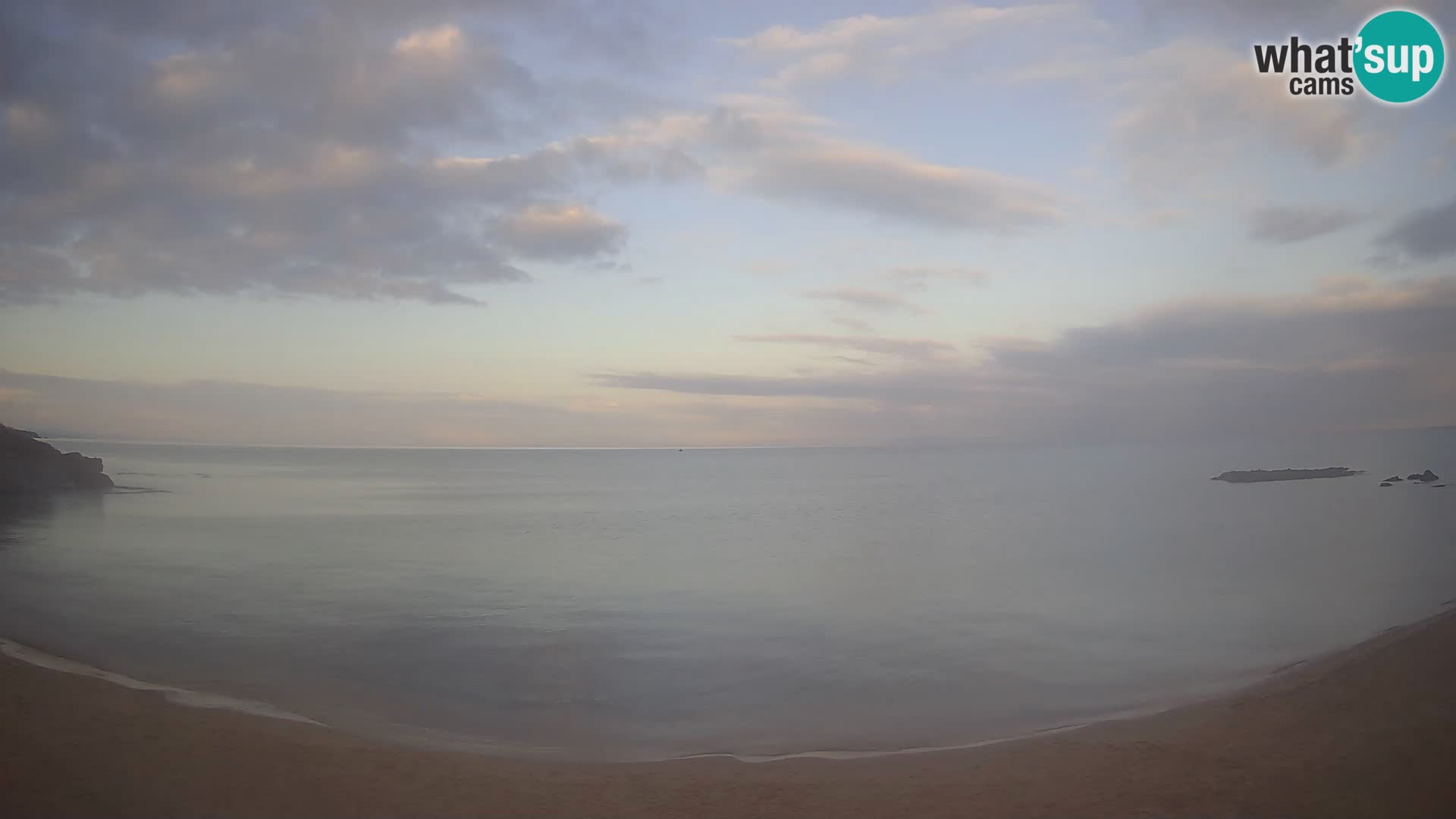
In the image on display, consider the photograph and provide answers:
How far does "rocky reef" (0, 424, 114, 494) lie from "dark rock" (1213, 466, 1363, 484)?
115m

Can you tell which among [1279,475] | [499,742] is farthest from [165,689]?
[1279,475]

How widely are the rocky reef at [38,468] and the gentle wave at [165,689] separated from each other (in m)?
54.3

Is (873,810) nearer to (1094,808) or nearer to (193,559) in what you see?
(1094,808)

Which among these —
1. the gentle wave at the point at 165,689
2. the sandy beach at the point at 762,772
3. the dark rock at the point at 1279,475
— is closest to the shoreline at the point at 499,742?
the gentle wave at the point at 165,689

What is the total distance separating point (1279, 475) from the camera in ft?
318

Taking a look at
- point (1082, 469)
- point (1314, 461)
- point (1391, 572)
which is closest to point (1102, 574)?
point (1391, 572)

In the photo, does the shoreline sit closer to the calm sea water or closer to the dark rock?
the calm sea water

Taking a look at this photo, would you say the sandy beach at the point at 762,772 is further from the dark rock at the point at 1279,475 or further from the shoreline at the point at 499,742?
the dark rock at the point at 1279,475

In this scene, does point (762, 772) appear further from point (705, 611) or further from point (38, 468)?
point (38, 468)

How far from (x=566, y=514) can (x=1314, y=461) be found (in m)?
133

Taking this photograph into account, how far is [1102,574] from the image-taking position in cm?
3278

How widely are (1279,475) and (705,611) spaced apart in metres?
97.8

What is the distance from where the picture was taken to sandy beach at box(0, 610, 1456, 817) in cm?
970

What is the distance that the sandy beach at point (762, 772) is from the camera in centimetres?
970
